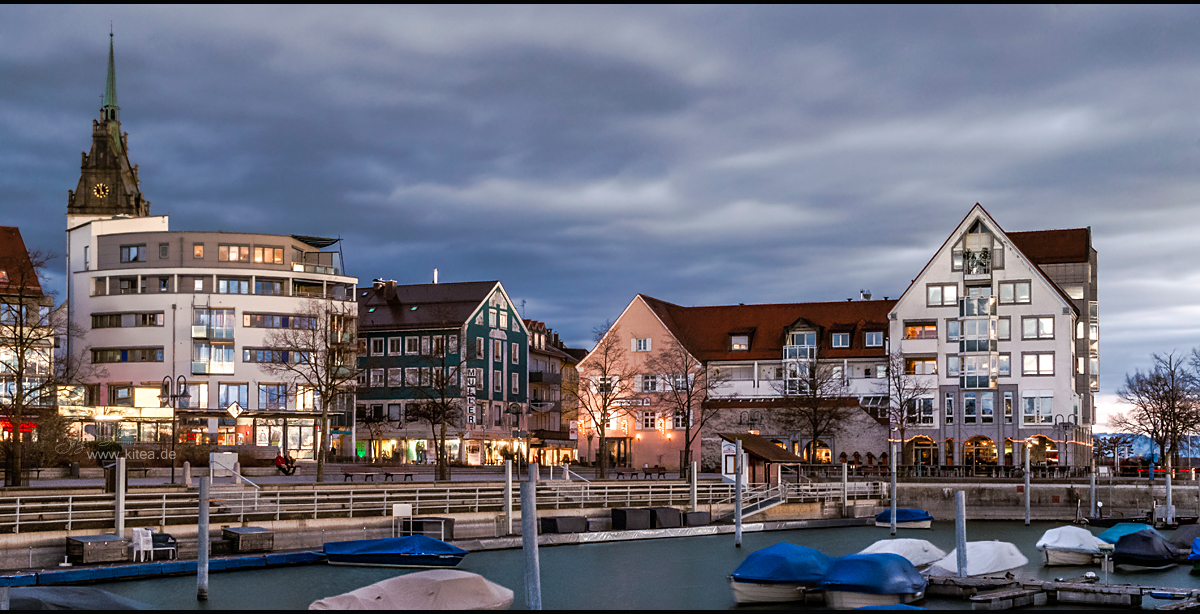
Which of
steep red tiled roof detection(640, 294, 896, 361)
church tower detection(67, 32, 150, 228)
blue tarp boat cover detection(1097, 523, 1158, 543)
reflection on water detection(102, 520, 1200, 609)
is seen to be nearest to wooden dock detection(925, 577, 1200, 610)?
reflection on water detection(102, 520, 1200, 609)

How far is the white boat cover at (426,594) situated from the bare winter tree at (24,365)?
27406 millimetres

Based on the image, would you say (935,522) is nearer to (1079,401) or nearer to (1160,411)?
(1079,401)

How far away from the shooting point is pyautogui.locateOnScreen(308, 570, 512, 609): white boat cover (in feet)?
92.3

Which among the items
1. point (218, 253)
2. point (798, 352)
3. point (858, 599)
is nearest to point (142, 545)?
point (858, 599)

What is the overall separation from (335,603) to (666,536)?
28.9 meters

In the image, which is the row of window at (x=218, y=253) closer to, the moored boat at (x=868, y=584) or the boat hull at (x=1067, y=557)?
the boat hull at (x=1067, y=557)

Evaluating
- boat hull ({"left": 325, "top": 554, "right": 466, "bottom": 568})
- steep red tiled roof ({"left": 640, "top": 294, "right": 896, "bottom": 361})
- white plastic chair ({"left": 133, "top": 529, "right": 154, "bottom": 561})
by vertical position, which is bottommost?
boat hull ({"left": 325, "top": 554, "right": 466, "bottom": 568})

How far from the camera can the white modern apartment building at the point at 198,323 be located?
328ft

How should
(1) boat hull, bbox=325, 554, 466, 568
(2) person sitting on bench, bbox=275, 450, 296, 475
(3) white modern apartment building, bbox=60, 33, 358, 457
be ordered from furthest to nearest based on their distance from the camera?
(3) white modern apartment building, bbox=60, 33, 358, 457, (2) person sitting on bench, bbox=275, 450, 296, 475, (1) boat hull, bbox=325, 554, 466, 568

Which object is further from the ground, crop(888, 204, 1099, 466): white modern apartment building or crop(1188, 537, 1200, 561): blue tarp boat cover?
crop(888, 204, 1099, 466): white modern apartment building

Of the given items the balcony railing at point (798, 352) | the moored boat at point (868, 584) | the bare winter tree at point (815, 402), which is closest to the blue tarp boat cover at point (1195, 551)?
the moored boat at point (868, 584)

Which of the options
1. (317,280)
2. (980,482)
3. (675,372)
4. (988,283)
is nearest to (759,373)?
(675,372)

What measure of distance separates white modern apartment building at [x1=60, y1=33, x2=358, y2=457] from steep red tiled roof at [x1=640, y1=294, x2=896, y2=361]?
29.2 metres

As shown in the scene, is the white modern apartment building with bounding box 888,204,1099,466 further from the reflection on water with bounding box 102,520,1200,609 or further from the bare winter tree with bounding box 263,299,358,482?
the bare winter tree with bounding box 263,299,358,482
